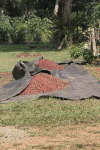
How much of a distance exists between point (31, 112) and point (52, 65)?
12.7 feet

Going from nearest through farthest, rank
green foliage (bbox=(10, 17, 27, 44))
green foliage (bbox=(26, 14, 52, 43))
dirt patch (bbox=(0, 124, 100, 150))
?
dirt patch (bbox=(0, 124, 100, 150)) → green foliage (bbox=(10, 17, 27, 44)) → green foliage (bbox=(26, 14, 52, 43))

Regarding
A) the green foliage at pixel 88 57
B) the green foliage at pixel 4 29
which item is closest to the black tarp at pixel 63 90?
the green foliage at pixel 88 57

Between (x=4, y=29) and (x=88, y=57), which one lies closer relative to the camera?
(x=88, y=57)

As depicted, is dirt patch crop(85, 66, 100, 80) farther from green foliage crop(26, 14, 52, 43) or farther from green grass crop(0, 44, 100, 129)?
green foliage crop(26, 14, 52, 43)

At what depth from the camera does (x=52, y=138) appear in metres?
2.90

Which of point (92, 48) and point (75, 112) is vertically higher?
point (92, 48)

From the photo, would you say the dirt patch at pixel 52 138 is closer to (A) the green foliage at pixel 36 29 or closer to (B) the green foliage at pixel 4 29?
(A) the green foliage at pixel 36 29

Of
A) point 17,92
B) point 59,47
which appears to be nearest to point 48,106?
point 17,92

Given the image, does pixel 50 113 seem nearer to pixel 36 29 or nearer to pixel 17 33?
pixel 17 33

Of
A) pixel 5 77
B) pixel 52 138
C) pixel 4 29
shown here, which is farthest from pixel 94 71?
pixel 4 29

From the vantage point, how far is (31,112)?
3.81m

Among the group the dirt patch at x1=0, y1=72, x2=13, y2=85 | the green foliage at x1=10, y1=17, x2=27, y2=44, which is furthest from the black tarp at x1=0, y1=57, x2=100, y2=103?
the green foliage at x1=10, y1=17, x2=27, y2=44

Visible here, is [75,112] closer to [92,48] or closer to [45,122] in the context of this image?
[45,122]

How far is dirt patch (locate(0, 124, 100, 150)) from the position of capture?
267 cm
